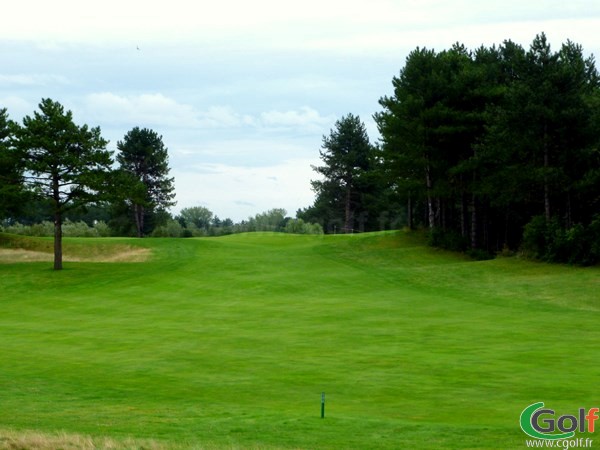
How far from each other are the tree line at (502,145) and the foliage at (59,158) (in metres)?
26.6

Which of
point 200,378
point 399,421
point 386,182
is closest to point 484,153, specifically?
point 386,182

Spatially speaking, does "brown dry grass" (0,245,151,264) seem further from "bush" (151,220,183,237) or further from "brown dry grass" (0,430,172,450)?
"brown dry grass" (0,430,172,450)

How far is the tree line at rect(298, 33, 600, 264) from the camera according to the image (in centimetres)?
6031

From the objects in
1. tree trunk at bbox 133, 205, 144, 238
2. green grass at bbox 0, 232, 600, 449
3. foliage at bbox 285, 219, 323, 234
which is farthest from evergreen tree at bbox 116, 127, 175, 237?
green grass at bbox 0, 232, 600, 449

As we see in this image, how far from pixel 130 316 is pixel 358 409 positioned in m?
25.8

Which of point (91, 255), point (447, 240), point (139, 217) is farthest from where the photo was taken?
point (139, 217)

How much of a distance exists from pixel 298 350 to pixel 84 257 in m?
44.9

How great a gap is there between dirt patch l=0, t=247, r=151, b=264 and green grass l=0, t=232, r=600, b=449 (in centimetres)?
356

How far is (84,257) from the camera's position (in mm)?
71188

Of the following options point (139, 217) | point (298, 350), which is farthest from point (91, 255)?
point (139, 217)

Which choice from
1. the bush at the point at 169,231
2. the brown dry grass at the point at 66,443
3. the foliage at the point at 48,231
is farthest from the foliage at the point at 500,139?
the brown dry grass at the point at 66,443

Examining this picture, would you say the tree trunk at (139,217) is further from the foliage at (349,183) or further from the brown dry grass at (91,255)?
the brown dry grass at (91,255)

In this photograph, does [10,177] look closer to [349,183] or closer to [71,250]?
[71,250]

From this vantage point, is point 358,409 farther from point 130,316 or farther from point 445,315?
point 130,316
